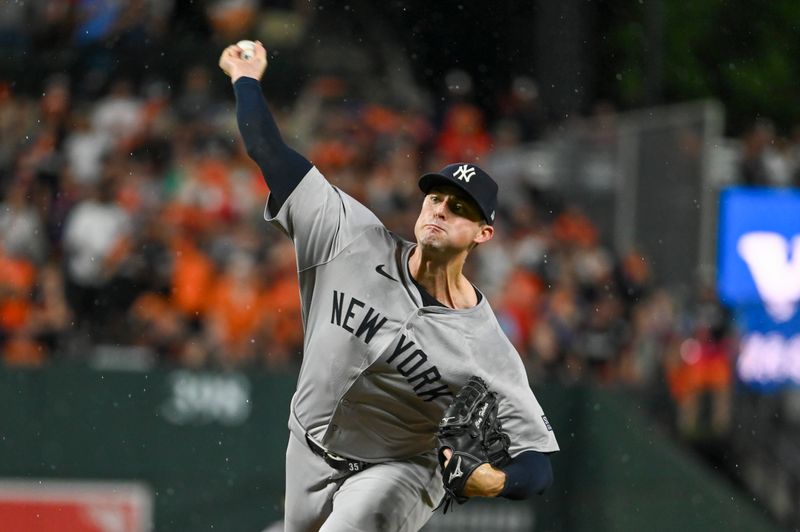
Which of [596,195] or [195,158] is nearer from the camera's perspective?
[195,158]

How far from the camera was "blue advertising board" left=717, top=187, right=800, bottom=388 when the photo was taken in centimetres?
1283

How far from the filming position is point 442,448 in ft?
15.4

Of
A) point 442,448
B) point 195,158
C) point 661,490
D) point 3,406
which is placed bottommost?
point 661,490

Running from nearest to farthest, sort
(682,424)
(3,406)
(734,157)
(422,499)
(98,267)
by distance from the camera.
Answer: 1. (422,499)
2. (3,406)
3. (98,267)
4. (682,424)
5. (734,157)

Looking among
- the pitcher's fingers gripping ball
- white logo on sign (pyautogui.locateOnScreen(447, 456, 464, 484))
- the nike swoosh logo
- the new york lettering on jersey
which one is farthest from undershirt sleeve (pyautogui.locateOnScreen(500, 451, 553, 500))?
the pitcher's fingers gripping ball

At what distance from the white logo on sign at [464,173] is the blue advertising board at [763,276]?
8.23 metres

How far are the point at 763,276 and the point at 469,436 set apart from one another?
9559 millimetres

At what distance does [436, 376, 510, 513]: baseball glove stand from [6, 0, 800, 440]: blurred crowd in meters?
4.87

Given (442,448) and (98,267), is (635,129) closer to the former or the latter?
(98,267)

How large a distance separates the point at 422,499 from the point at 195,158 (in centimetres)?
642

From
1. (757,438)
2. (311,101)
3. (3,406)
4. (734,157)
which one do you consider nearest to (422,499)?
(3,406)

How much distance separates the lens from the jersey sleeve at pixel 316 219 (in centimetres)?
496

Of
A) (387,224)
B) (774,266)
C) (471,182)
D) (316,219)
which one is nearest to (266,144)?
(316,219)

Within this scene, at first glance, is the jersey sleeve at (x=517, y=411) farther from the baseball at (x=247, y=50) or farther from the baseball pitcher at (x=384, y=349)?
the baseball at (x=247, y=50)
